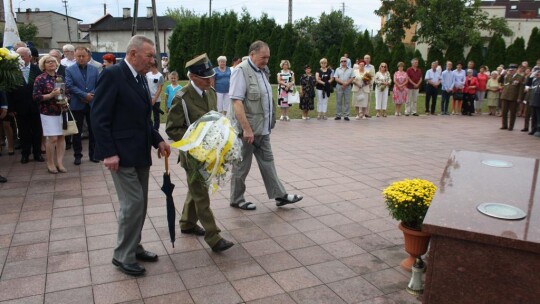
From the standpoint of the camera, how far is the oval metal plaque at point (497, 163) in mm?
4047

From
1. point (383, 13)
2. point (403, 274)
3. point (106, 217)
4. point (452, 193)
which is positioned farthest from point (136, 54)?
point (383, 13)

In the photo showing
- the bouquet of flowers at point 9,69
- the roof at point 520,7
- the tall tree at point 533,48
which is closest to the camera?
the bouquet of flowers at point 9,69

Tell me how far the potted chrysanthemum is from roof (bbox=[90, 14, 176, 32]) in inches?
2493

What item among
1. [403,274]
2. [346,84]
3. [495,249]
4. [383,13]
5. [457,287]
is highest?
[383,13]

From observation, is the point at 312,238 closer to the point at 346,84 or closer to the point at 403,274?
the point at 403,274

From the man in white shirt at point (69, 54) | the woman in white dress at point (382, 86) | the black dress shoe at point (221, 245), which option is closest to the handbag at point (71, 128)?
the man in white shirt at point (69, 54)

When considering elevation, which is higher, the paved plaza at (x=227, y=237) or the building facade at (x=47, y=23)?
the building facade at (x=47, y=23)

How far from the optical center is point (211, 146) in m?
3.79

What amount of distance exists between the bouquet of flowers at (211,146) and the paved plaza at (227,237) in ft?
2.76

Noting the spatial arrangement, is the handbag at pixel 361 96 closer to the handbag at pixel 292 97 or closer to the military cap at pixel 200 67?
the handbag at pixel 292 97

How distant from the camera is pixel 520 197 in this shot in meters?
3.22

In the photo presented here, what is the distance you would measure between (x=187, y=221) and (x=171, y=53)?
125 feet

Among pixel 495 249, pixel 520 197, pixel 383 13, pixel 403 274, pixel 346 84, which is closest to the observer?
pixel 495 249

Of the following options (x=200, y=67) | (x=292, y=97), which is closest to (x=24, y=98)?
(x=200, y=67)
